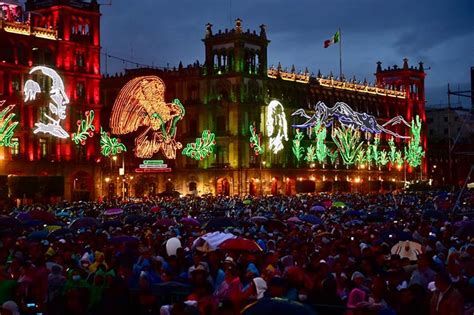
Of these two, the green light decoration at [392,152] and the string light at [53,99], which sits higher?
the string light at [53,99]

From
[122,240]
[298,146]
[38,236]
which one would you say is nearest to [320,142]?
[298,146]

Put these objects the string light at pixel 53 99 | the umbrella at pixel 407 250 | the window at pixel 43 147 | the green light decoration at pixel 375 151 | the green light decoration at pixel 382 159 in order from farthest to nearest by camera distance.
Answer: the green light decoration at pixel 382 159
the green light decoration at pixel 375 151
the window at pixel 43 147
the string light at pixel 53 99
the umbrella at pixel 407 250

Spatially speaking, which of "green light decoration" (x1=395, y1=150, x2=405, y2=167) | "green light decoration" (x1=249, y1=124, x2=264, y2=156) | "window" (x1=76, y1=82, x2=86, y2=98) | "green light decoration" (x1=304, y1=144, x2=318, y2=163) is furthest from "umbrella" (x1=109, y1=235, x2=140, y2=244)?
"green light decoration" (x1=395, y1=150, x2=405, y2=167)

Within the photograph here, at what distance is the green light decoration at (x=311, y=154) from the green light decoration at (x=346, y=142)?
273 cm

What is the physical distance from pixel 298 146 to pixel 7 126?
38.0 m

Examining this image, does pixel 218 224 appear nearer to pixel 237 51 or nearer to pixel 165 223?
pixel 165 223

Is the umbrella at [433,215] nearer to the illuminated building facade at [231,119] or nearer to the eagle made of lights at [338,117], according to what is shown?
the illuminated building facade at [231,119]

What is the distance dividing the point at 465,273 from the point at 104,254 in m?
7.31

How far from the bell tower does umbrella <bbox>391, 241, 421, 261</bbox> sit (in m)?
72.6

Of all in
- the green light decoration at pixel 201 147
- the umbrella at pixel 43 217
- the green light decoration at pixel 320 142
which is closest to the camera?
the umbrella at pixel 43 217

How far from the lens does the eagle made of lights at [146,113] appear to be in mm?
70125

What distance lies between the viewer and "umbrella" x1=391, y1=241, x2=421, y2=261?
17.6 metres

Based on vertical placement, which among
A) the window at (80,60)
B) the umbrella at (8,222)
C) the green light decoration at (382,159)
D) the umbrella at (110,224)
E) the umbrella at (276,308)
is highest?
the window at (80,60)

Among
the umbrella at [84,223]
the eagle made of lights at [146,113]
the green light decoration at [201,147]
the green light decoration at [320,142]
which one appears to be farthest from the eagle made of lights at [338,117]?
the umbrella at [84,223]
